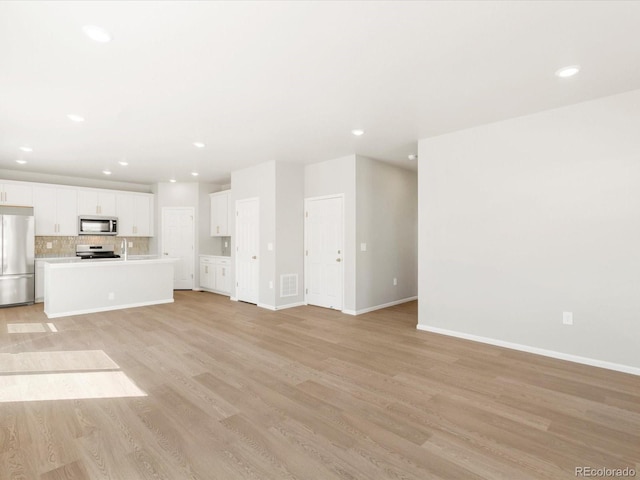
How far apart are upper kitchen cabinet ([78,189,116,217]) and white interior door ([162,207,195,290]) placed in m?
1.13

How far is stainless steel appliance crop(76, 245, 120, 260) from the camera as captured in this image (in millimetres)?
7449

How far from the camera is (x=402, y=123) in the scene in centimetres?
404

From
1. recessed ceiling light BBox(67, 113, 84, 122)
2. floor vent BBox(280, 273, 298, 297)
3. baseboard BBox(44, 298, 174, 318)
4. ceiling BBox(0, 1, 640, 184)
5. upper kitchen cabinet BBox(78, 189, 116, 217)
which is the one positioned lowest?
baseboard BBox(44, 298, 174, 318)

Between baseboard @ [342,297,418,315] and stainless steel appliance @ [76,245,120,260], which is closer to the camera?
baseboard @ [342,297,418,315]

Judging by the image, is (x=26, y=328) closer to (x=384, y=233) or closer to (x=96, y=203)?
(x=96, y=203)

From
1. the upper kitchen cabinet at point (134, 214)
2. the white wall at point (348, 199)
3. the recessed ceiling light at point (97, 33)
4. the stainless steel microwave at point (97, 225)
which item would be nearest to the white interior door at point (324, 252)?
Answer: the white wall at point (348, 199)

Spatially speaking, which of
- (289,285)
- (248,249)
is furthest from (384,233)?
(248,249)

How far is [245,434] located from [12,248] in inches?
265

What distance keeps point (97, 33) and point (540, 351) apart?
507 centimetres

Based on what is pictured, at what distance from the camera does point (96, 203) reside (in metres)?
7.53

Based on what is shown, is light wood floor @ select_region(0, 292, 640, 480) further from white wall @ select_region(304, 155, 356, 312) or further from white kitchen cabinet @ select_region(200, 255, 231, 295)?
white kitchen cabinet @ select_region(200, 255, 231, 295)

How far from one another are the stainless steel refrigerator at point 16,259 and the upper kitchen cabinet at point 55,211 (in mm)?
392

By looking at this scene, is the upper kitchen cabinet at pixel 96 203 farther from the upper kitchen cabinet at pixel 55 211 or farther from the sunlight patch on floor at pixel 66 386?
the sunlight patch on floor at pixel 66 386

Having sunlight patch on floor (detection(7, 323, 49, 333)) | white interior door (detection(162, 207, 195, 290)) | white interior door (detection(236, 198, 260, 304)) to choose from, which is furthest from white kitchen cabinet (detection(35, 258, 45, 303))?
white interior door (detection(236, 198, 260, 304))
